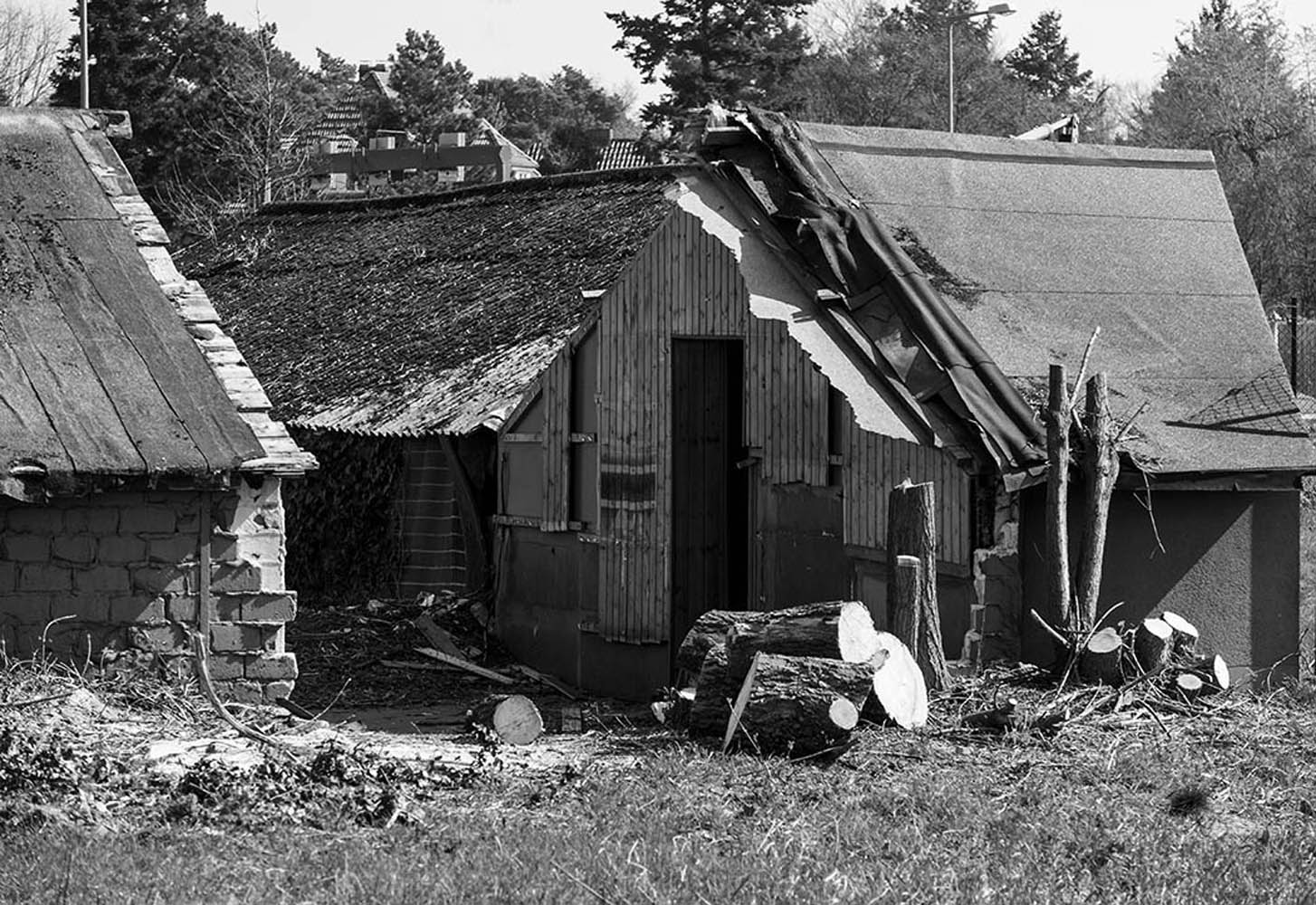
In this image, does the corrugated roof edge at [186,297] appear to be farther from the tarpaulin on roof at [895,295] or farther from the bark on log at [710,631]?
the tarpaulin on roof at [895,295]

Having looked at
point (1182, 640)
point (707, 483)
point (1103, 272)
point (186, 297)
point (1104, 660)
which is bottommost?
point (1104, 660)

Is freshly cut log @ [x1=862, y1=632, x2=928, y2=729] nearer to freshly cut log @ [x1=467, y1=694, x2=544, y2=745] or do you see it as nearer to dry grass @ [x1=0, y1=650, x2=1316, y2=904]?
dry grass @ [x1=0, y1=650, x2=1316, y2=904]

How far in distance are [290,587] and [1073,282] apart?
929 centimetres

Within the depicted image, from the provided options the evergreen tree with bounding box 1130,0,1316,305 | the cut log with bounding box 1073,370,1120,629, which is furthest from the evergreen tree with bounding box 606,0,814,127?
the cut log with bounding box 1073,370,1120,629

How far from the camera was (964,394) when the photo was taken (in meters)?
11.8

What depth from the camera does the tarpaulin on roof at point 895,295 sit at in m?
11.8

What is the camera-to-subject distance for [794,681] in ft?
31.2

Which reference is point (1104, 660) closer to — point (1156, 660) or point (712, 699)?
point (1156, 660)

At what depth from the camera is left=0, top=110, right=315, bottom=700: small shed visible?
11438 mm

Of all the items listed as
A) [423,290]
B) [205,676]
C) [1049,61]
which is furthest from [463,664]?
[1049,61]

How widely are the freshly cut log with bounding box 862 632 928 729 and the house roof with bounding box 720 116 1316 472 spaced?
2728 millimetres

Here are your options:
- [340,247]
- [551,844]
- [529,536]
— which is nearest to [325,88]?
[340,247]

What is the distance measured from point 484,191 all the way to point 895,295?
12986mm

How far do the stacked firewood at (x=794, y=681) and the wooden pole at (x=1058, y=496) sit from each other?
51.3 inches
